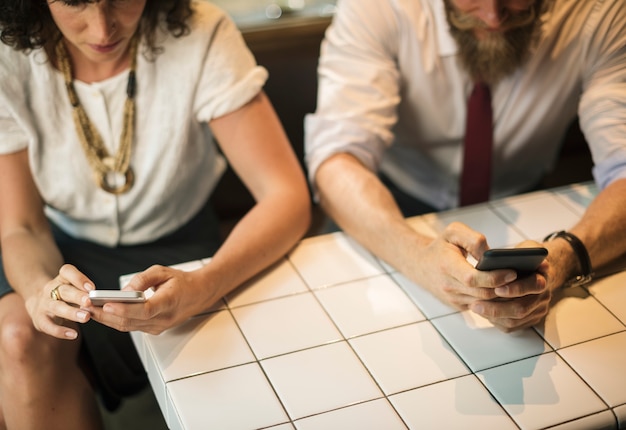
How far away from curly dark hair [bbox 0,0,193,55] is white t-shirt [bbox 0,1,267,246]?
2 cm

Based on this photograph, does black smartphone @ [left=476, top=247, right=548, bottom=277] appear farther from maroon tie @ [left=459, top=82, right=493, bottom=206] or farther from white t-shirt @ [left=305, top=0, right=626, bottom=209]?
maroon tie @ [left=459, top=82, right=493, bottom=206]

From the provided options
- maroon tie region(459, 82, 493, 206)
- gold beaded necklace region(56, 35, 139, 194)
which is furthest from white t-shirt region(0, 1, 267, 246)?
maroon tie region(459, 82, 493, 206)

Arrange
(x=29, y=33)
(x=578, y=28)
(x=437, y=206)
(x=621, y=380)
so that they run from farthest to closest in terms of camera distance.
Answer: (x=437, y=206) < (x=578, y=28) < (x=29, y=33) < (x=621, y=380)

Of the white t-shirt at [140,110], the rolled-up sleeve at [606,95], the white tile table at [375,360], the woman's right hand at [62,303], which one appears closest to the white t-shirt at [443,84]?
the rolled-up sleeve at [606,95]

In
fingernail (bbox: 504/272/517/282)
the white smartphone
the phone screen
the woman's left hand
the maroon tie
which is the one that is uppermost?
the phone screen

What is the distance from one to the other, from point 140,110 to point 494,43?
79cm

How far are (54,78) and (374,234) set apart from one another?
2.40ft

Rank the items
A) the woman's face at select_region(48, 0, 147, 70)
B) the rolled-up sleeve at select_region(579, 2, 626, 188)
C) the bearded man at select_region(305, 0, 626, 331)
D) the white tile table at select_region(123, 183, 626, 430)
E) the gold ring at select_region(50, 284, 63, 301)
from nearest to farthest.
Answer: the white tile table at select_region(123, 183, 626, 430)
the gold ring at select_region(50, 284, 63, 301)
the woman's face at select_region(48, 0, 147, 70)
the bearded man at select_region(305, 0, 626, 331)
the rolled-up sleeve at select_region(579, 2, 626, 188)

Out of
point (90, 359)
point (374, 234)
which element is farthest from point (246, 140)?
point (90, 359)

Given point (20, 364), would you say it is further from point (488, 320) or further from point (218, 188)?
point (218, 188)

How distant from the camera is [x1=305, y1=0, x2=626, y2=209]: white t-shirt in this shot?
1.75 meters

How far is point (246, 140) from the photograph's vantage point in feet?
5.50

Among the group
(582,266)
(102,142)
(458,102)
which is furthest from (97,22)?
(582,266)

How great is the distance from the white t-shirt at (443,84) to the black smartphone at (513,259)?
20.5 inches
